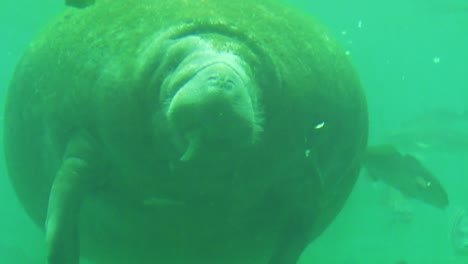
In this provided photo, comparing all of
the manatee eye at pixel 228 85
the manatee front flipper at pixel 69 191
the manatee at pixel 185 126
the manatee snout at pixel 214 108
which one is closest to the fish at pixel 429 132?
the manatee at pixel 185 126

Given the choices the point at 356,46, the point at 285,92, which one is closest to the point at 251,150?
the point at 285,92

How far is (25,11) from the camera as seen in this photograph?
3503 cm

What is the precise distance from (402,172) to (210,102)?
513cm

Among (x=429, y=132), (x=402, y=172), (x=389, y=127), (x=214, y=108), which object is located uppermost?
(x=214, y=108)

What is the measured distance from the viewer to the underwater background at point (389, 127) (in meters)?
22.4

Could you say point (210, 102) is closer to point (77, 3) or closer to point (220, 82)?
point (220, 82)

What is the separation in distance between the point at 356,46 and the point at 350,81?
62846 mm

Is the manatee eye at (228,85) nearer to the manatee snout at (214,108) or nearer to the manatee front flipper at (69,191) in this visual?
the manatee snout at (214,108)

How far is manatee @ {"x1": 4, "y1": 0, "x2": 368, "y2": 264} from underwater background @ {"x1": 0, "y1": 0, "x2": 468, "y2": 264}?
1.61 m

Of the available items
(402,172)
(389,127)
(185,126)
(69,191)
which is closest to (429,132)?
(389,127)

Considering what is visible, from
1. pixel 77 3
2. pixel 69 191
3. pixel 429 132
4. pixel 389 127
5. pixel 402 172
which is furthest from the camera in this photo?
pixel 389 127

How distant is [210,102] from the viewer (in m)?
2.79

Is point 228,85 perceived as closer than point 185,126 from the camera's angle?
Yes

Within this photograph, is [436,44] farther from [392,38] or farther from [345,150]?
[345,150]
